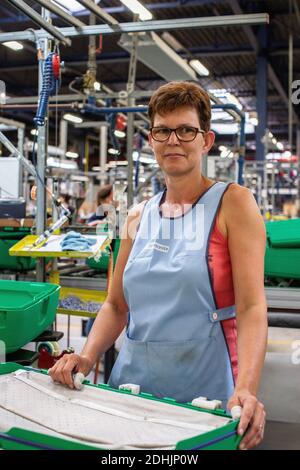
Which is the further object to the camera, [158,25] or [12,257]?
[12,257]

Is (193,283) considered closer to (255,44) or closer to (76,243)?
(76,243)

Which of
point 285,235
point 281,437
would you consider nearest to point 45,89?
point 285,235

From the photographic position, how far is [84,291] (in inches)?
122

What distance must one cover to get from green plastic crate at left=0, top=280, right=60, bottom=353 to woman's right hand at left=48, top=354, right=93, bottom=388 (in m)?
0.37

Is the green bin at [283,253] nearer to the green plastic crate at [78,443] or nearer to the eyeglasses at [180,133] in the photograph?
the eyeglasses at [180,133]

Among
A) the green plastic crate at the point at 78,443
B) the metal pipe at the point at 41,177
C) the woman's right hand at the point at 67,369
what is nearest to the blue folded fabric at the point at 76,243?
the metal pipe at the point at 41,177

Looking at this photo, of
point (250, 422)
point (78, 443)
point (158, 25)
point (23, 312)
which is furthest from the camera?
point (158, 25)

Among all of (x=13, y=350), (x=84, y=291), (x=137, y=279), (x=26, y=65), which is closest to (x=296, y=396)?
(x=137, y=279)

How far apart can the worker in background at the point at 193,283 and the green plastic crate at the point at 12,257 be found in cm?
219

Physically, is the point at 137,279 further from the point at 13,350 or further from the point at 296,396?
the point at 296,396

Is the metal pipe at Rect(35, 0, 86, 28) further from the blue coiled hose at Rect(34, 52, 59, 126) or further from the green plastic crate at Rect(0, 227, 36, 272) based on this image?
the green plastic crate at Rect(0, 227, 36, 272)

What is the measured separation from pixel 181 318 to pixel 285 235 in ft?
5.25

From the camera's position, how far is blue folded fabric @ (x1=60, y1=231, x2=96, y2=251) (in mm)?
2887

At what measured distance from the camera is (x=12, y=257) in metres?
3.54
